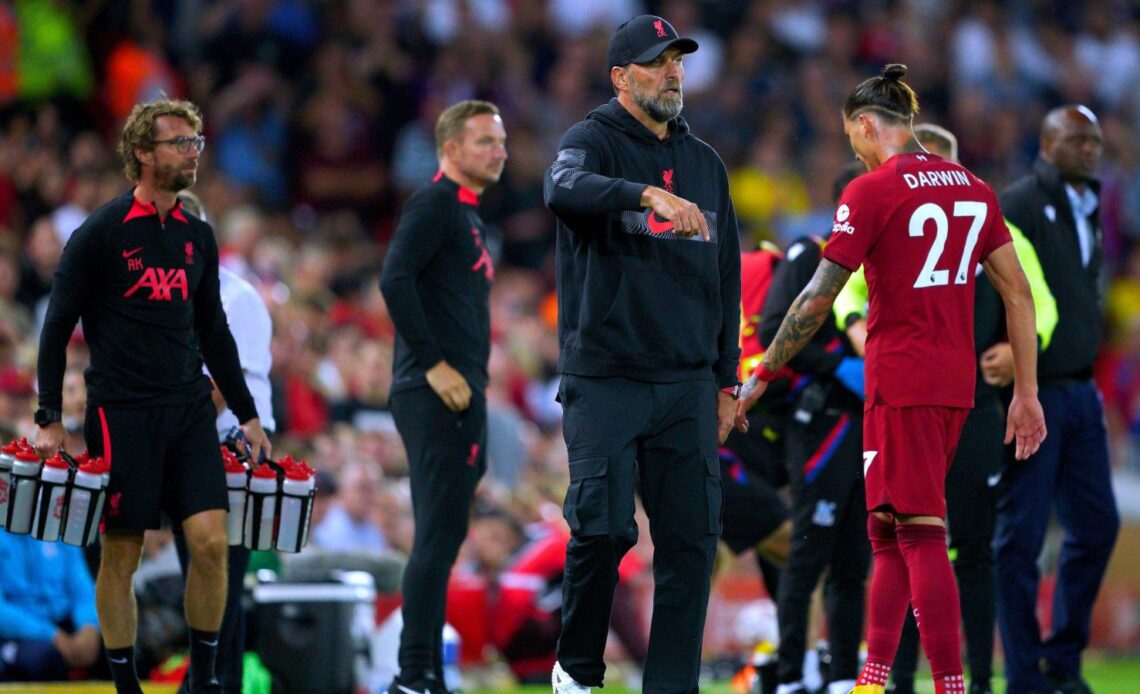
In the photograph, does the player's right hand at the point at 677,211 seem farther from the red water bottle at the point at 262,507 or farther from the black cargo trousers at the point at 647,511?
the red water bottle at the point at 262,507

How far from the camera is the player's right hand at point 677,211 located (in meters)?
5.90

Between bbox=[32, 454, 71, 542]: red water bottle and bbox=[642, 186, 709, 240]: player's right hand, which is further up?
bbox=[642, 186, 709, 240]: player's right hand

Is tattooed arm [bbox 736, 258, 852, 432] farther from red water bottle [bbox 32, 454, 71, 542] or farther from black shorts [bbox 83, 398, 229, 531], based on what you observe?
red water bottle [bbox 32, 454, 71, 542]

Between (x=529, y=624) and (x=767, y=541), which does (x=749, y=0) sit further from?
(x=767, y=541)

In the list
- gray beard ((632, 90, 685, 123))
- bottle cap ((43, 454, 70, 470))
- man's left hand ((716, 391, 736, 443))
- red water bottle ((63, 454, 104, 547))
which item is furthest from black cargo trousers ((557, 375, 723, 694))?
bottle cap ((43, 454, 70, 470))

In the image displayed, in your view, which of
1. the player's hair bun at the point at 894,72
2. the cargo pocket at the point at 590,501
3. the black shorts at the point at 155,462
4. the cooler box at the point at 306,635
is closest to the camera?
the cargo pocket at the point at 590,501

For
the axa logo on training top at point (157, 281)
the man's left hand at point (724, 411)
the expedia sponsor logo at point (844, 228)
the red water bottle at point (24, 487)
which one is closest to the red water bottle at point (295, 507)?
the axa logo on training top at point (157, 281)

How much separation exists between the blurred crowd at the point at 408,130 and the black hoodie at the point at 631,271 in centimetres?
436

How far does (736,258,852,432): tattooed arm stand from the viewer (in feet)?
22.3

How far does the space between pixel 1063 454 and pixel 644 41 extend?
11.3 ft

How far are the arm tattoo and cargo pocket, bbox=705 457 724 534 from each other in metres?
0.63

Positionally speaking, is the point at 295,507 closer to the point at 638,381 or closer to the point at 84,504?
the point at 84,504

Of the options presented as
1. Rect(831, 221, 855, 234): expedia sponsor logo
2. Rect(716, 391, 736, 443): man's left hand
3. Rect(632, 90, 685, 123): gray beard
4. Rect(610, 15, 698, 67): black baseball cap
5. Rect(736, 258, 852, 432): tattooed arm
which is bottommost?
Rect(716, 391, 736, 443): man's left hand

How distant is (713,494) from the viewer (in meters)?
6.48
